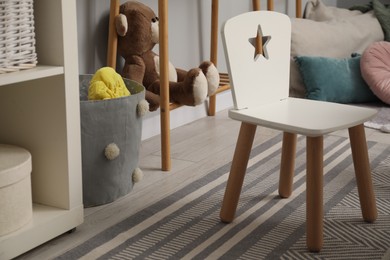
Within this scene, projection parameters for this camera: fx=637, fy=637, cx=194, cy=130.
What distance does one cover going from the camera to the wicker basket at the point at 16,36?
1.30 metres

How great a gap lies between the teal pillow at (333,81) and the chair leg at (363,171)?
49.2 inches

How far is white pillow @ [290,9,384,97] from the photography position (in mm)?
2977

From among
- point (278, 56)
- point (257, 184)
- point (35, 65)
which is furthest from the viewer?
point (257, 184)

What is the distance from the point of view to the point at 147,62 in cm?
219

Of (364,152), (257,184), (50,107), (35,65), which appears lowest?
(257,184)

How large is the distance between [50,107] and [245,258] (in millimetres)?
557

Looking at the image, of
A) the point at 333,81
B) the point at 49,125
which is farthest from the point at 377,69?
the point at 49,125

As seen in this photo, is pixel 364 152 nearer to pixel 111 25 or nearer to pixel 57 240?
pixel 57 240

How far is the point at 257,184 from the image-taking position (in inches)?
74.3

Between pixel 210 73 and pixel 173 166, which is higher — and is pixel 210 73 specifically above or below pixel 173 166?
above

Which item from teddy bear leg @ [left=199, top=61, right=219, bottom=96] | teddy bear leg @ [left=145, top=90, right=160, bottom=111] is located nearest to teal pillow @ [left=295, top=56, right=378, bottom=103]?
teddy bear leg @ [left=199, top=61, right=219, bottom=96]

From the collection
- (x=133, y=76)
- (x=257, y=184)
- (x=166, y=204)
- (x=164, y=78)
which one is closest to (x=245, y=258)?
(x=166, y=204)

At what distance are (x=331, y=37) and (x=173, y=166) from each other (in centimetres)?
139

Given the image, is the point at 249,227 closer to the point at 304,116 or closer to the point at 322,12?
the point at 304,116
